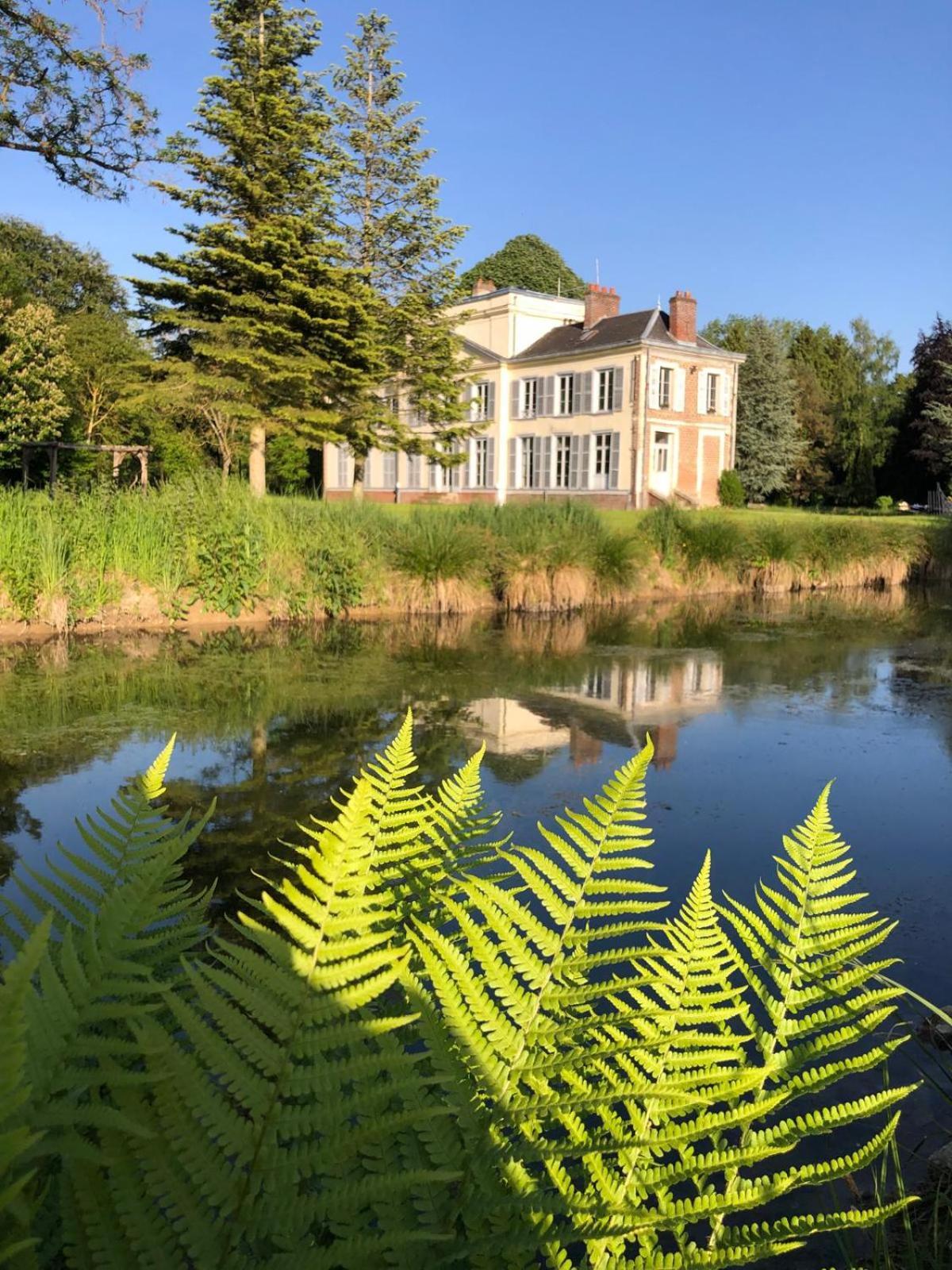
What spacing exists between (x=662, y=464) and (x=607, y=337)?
4.15 meters

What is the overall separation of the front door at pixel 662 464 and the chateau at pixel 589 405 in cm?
3

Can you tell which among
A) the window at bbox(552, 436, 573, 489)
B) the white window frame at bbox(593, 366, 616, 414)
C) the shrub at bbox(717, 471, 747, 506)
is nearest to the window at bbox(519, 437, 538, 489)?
the window at bbox(552, 436, 573, 489)

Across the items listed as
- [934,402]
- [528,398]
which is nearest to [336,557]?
[528,398]

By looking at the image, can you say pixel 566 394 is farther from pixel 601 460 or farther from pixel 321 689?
pixel 321 689

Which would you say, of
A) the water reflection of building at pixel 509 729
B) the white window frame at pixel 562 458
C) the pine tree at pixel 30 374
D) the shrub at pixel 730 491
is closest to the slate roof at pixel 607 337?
the white window frame at pixel 562 458

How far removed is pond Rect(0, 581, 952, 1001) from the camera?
16.6 ft

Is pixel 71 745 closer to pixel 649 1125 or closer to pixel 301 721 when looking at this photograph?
pixel 301 721

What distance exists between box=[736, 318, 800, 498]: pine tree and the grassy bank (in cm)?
2255

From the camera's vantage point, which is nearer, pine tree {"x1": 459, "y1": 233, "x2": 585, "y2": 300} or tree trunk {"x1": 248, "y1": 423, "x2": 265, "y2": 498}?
tree trunk {"x1": 248, "y1": 423, "x2": 265, "y2": 498}

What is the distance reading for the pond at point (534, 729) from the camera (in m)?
5.07

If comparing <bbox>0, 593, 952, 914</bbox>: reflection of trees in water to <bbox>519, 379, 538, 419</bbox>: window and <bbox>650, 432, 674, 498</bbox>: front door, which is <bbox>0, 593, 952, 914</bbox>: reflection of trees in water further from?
<bbox>519, 379, 538, 419</bbox>: window

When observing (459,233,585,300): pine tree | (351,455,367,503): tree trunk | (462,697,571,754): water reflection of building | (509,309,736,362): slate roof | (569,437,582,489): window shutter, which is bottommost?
(462,697,571,754): water reflection of building

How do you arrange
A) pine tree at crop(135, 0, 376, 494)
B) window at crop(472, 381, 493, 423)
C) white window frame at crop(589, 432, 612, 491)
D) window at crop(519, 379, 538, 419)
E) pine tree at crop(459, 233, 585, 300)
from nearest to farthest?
pine tree at crop(135, 0, 376, 494) < white window frame at crop(589, 432, 612, 491) < window at crop(519, 379, 538, 419) < window at crop(472, 381, 493, 423) < pine tree at crop(459, 233, 585, 300)

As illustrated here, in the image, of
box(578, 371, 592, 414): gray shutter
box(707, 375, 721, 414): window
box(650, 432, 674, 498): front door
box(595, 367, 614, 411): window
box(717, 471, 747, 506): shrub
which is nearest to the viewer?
box(650, 432, 674, 498): front door
